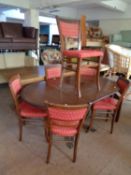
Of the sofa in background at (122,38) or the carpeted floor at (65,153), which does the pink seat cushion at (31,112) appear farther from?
the sofa in background at (122,38)

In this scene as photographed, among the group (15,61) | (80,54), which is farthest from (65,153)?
(15,61)

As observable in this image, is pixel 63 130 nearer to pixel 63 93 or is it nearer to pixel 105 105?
pixel 63 93

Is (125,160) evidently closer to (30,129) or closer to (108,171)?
(108,171)

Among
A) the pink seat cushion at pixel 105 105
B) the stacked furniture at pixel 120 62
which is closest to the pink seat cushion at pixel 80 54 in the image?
the pink seat cushion at pixel 105 105

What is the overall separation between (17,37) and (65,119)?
16.0 ft

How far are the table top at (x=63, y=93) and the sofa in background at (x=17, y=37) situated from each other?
345 cm

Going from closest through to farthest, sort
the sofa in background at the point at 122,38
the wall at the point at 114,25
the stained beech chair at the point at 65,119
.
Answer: the stained beech chair at the point at 65,119 → the sofa in background at the point at 122,38 → the wall at the point at 114,25

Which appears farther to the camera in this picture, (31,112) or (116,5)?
(116,5)

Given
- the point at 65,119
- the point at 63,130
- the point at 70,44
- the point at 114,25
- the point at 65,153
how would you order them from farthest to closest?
1. the point at 114,25
2. the point at 70,44
3. the point at 65,153
4. the point at 63,130
5. the point at 65,119

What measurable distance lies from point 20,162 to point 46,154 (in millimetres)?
291

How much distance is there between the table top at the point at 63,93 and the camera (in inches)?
73.7

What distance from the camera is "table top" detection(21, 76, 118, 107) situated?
1.87m

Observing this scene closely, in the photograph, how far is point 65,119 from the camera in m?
1.65

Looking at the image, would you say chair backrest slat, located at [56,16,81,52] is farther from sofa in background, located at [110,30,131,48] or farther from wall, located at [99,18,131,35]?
wall, located at [99,18,131,35]
